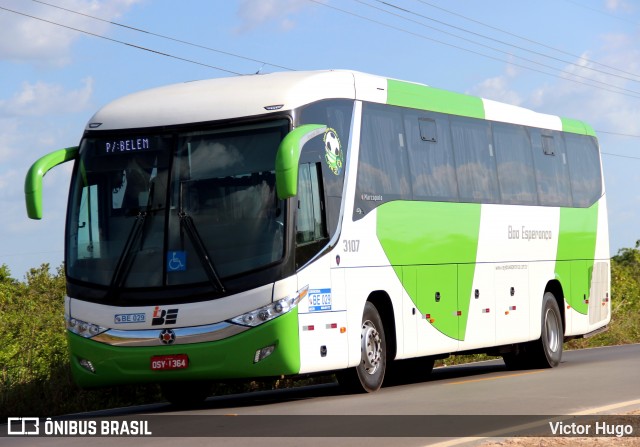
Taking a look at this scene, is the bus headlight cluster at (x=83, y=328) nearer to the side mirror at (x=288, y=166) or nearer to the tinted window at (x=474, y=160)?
the side mirror at (x=288, y=166)

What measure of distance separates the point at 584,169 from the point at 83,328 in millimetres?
12544

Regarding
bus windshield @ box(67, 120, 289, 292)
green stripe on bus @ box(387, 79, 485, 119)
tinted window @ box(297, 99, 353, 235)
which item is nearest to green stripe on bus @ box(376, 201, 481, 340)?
tinted window @ box(297, 99, 353, 235)

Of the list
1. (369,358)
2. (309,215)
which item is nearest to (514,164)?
→ (369,358)

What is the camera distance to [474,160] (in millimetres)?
21047

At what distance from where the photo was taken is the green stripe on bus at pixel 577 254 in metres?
23.9

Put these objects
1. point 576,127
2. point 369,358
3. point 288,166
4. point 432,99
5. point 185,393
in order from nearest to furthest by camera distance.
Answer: point 288,166 → point 369,358 → point 185,393 → point 432,99 → point 576,127

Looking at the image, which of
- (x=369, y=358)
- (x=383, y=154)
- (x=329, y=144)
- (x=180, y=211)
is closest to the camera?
(x=180, y=211)

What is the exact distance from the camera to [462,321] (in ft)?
66.3

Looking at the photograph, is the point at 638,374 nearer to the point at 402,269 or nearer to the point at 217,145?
the point at 402,269

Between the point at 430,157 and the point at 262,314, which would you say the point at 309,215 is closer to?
the point at 262,314

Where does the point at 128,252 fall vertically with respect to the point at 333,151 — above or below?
below

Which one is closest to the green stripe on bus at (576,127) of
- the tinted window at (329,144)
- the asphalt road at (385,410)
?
the asphalt road at (385,410)

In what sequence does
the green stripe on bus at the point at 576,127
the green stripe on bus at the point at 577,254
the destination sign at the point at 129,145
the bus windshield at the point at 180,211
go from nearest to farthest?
the bus windshield at the point at 180,211 → the destination sign at the point at 129,145 → the green stripe on bus at the point at 577,254 → the green stripe on bus at the point at 576,127

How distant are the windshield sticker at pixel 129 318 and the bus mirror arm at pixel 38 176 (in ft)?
4.93
